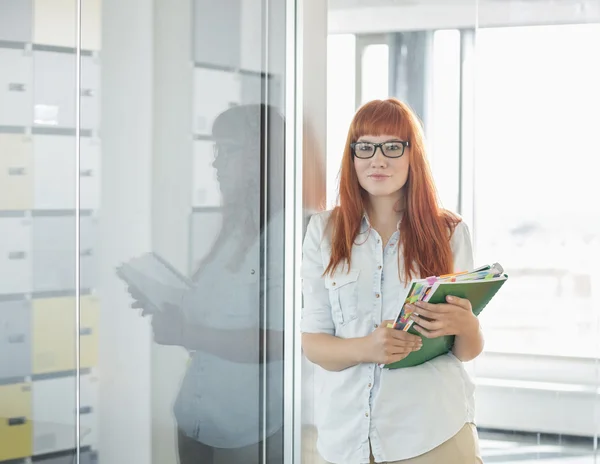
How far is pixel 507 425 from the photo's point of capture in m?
2.26

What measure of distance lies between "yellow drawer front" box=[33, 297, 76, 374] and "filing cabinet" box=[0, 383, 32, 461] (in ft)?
0.18

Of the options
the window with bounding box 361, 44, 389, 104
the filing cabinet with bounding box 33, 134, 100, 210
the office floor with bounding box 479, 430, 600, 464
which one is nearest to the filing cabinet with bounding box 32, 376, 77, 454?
the filing cabinet with bounding box 33, 134, 100, 210

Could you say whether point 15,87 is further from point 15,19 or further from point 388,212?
point 388,212

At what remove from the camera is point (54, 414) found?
4.80 ft

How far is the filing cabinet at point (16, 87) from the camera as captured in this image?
142 cm

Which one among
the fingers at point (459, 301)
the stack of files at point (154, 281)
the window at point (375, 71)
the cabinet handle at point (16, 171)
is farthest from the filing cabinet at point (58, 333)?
the window at point (375, 71)

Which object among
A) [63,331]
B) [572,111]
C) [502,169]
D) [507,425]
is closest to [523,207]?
[502,169]

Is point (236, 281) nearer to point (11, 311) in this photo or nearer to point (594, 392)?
point (11, 311)

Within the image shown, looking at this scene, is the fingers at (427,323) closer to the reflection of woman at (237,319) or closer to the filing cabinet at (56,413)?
the reflection of woman at (237,319)

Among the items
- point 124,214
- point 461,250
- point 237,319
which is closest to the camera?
point 124,214

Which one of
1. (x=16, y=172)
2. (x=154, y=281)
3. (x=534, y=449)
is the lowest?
(x=534, y=449)

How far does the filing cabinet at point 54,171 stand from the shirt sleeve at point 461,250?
32.2 inches

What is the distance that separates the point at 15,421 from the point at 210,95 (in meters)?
0.80

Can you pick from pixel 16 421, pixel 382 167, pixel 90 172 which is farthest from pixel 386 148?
pixel 16 421
